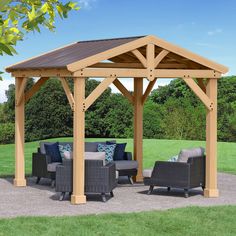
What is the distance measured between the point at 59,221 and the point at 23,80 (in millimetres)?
4598

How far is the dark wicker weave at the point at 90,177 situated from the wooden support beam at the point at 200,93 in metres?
2.23

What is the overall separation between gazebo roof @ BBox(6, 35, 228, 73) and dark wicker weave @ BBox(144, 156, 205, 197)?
1915 mm

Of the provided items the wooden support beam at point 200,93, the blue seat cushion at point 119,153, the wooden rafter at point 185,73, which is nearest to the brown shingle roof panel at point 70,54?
the wooden rafter at point 185,73

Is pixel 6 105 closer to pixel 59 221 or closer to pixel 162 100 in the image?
pixel 162 100

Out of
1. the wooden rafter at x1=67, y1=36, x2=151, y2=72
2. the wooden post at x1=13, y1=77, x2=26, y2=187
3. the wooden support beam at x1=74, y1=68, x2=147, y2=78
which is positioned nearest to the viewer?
the wooden rafter at x1=67, y1=36, x2=151, y2=72

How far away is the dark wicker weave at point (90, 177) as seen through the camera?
1029 cm

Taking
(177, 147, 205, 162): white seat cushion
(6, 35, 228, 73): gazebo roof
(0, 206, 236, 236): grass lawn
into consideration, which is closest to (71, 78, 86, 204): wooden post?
(6, 35, 228, 73): gazebo roof

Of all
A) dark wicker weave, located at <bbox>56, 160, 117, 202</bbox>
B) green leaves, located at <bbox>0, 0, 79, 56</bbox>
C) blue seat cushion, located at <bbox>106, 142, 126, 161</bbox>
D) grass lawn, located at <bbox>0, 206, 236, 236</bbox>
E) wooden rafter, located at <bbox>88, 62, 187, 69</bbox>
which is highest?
wooden rafter, located at <bbox>88, 62, 187, 69</bbox>

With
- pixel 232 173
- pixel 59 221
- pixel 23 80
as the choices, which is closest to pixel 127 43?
pixel 23 80

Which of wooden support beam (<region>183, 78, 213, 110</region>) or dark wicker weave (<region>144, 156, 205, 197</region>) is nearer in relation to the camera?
dark wicker weave (<region>144, 156, 205, 197</region>)

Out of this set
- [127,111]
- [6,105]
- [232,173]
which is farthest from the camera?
[6,105]

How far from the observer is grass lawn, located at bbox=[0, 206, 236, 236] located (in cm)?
793

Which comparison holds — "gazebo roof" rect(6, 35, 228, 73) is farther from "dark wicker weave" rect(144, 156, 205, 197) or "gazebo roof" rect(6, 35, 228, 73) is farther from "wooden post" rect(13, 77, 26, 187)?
"dark wicker weave" rect(144, 156, 205, 197)

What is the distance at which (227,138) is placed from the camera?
1580 inches
